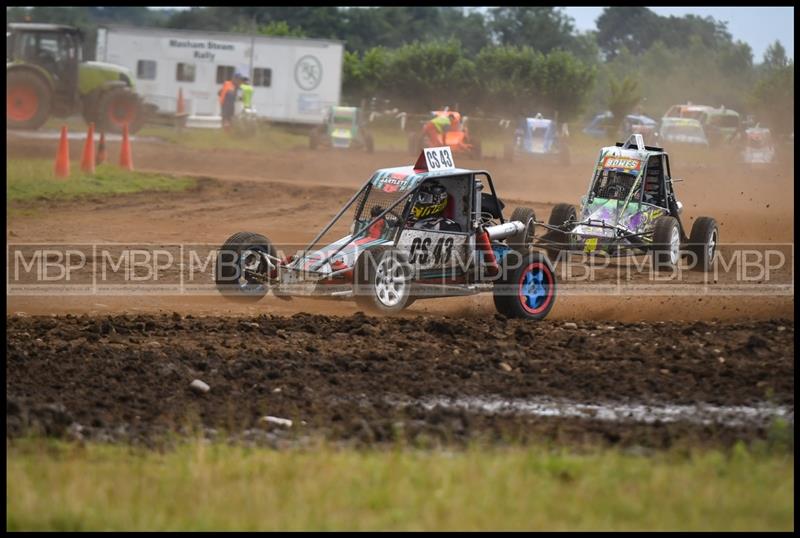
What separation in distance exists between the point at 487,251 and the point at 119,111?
24262 millimetres

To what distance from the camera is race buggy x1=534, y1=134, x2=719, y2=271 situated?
14086 mm

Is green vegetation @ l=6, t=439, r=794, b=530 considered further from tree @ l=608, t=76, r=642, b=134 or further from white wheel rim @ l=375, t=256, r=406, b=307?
tree @ l=608, t=76, r=642, b=134

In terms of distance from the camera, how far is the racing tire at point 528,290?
10.5m

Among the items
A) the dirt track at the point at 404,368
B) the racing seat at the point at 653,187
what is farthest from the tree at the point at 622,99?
the dirt track at the point at 404,368

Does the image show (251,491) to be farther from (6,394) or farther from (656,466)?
(6,394)

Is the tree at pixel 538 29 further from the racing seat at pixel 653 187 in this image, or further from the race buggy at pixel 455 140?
the racing seat at pixel 653 187

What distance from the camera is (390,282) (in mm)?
10477

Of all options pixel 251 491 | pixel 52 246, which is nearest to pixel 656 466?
pixel 251 491

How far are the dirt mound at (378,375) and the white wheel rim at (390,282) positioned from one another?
0.24 meters

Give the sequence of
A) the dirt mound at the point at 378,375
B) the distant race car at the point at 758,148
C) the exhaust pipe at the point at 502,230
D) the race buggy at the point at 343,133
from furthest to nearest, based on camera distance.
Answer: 1. the race buggy at the point at 343,133
2. the distant race car at the point at 758,148
3. the exhaust pipe at the point at 502,230
4. the dirt mound at the point at 378,375

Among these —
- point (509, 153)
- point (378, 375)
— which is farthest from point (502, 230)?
point (509, 153)

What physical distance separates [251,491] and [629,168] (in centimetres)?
1008

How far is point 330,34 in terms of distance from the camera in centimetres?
6650

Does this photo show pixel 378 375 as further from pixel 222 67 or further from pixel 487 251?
pixel 222 67
